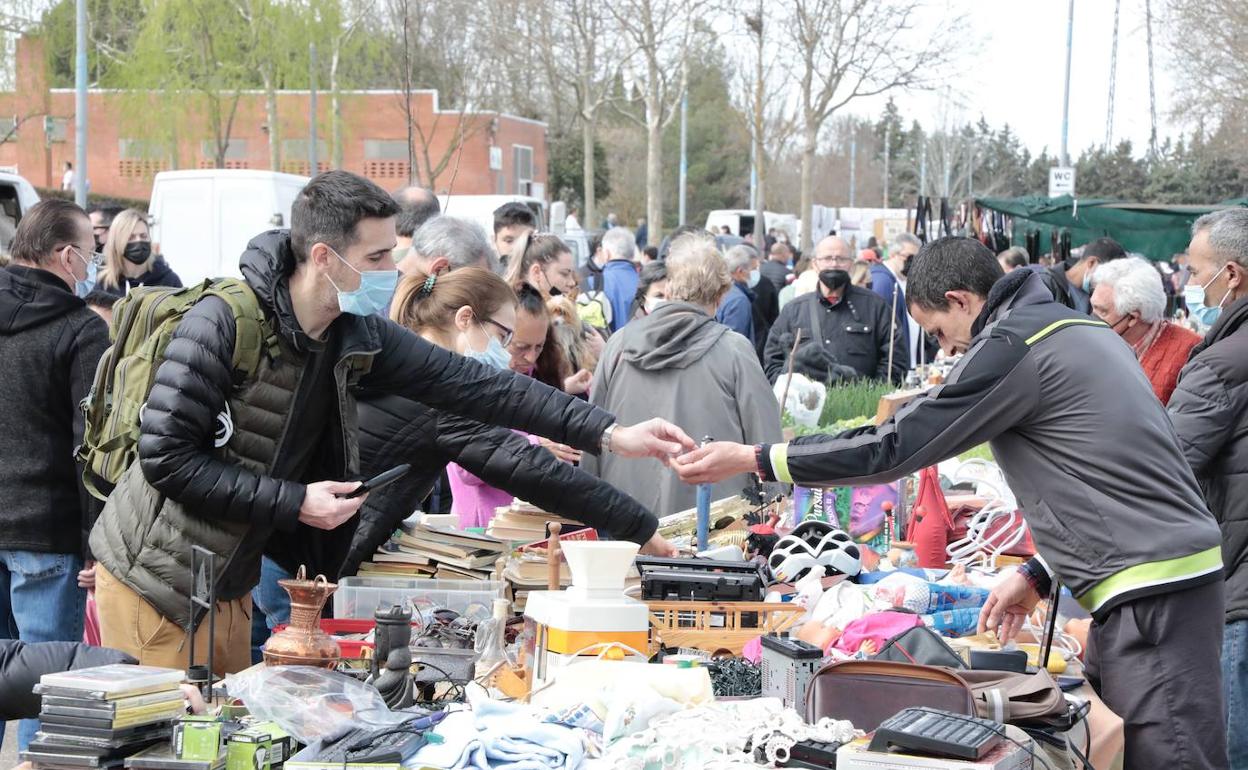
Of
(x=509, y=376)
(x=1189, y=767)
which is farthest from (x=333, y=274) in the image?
(x=1189, y=767)

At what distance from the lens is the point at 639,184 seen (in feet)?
206

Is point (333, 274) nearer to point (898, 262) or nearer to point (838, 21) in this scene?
point (898, 262)

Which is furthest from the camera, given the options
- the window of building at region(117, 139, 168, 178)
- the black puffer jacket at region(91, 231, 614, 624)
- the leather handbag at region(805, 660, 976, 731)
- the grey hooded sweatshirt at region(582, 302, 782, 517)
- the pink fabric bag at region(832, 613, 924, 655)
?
the window of building at region(117, 139, 168, 178)

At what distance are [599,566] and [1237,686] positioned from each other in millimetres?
2690

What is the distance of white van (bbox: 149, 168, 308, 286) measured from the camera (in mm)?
18406

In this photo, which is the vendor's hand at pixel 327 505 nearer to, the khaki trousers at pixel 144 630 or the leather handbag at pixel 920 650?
the khaki trousers at pixel 144 630

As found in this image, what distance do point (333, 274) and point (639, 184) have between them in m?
59.7

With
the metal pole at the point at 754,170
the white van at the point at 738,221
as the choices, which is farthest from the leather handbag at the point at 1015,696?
the metal pole at the point at 754,170

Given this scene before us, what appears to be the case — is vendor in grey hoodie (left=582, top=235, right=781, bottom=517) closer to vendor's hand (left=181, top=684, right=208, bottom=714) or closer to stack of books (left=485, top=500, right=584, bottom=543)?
stack of books (left=485, top=500, right=584, bottom=543)

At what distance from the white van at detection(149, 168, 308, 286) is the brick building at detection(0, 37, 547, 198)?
70.8 ft

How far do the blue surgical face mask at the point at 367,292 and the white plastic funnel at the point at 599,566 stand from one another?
36.1 inches

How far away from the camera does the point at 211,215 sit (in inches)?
728

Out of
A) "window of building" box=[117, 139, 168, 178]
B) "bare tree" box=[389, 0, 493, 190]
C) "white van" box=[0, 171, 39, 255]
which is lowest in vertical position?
"white van" box=[0, 171, 39, 255]

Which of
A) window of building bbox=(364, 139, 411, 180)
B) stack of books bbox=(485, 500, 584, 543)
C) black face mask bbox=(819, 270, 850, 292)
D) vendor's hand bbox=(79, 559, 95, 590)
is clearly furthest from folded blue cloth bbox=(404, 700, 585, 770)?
window of building bbox=(364, 139, 411, 180)
